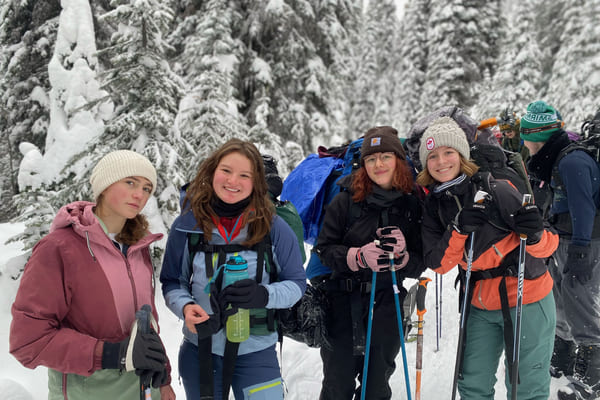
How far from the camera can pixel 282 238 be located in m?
2.45

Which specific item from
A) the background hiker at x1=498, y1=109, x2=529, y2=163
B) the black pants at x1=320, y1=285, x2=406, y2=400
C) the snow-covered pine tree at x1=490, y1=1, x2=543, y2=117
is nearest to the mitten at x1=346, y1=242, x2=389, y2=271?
the black pants at x1=320, y1=285, x2=406, y2=400

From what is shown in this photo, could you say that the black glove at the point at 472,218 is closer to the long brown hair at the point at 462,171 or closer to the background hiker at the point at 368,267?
the long brown hair at the point at 462,171

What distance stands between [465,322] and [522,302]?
0.43 m

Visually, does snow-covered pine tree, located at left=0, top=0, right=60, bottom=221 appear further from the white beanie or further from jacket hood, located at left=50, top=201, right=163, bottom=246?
jacket hood, located at left=50, top=201, right=163, bottom=246

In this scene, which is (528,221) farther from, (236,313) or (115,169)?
(115,169)

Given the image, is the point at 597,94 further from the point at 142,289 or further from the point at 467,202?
the point at 142,289

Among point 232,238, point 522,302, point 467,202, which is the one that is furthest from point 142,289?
point 522,302

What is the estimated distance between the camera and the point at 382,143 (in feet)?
9.24

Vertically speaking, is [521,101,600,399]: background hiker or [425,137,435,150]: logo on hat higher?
[425,137,435,150]: logo on hat

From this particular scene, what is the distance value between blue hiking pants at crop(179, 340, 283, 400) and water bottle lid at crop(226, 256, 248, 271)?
599mm

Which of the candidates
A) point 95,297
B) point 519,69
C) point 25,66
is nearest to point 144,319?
point 95,297

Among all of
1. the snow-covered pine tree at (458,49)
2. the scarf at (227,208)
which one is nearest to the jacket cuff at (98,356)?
the scarf at (227,208)

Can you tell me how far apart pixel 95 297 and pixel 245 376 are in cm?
104

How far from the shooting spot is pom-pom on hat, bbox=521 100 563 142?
377 cm
